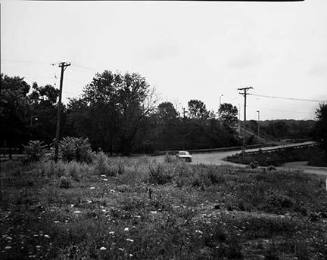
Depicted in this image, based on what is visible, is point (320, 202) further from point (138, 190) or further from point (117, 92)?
point (117, 92)

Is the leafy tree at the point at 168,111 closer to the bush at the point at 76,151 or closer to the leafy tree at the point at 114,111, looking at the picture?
the leafy tree at the point at 114,111

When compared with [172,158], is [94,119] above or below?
above

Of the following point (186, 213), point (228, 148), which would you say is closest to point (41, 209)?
point (186, 213)

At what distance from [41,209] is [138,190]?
237 inches

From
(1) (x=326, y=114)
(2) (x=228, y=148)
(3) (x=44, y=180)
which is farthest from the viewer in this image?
(2) (x=228, y=148)

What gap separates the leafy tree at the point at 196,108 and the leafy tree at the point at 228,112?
487 cm

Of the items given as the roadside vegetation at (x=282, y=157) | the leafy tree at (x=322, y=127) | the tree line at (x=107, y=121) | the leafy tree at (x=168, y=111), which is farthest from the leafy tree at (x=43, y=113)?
the leafy tree at (x=322, y=127)

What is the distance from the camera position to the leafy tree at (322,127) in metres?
53.3

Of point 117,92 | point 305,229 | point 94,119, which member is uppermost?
point 117,92

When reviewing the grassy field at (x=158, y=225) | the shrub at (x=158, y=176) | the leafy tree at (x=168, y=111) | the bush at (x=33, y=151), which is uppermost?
the leafy tree at (x=168, y=111)

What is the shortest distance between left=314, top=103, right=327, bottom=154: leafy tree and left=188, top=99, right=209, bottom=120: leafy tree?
49387 millimetres

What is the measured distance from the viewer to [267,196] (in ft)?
49.9

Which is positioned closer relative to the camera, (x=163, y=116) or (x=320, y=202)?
(x=320, y=202)

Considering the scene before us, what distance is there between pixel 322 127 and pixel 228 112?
51485 mm
